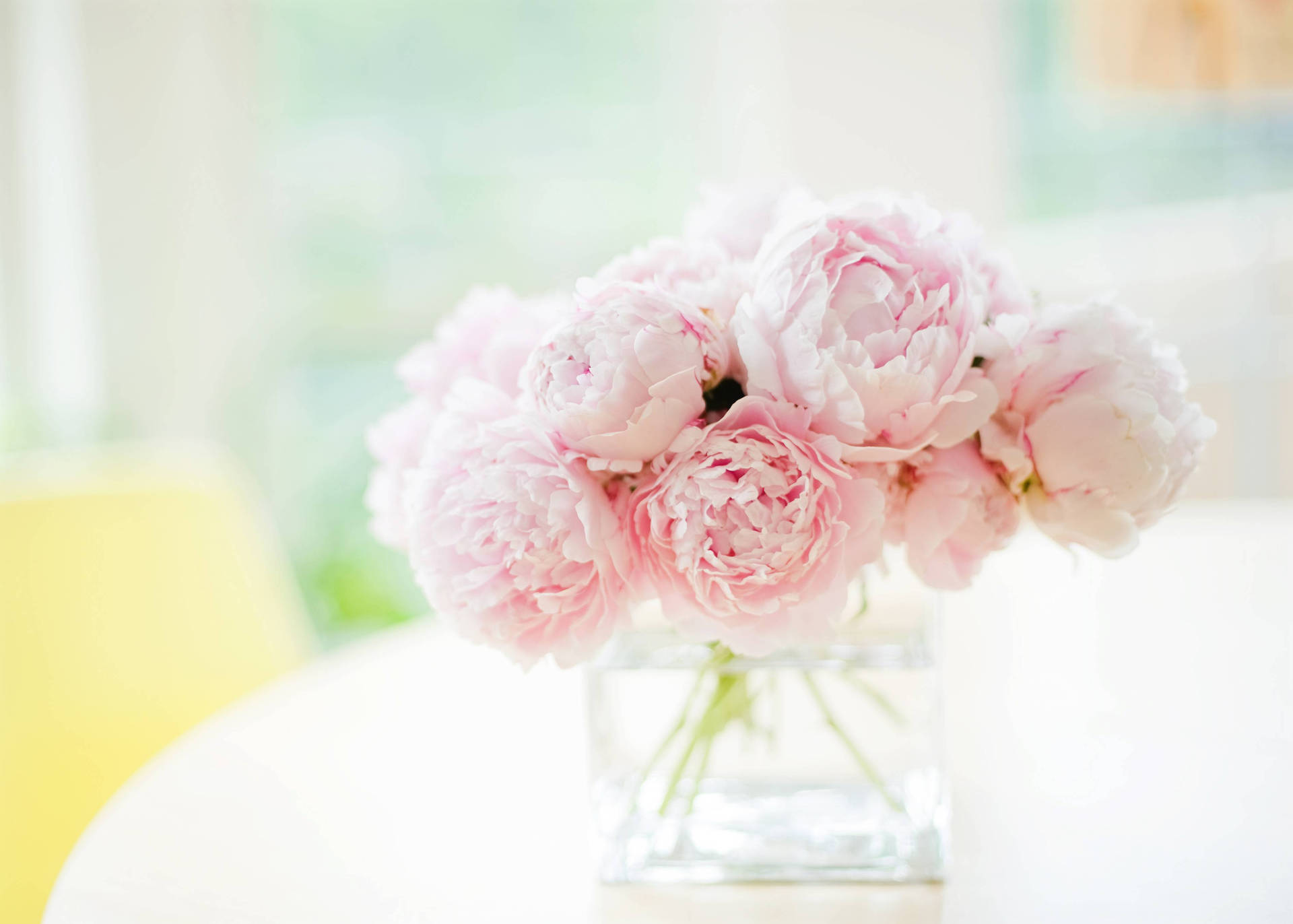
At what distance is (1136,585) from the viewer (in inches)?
41.4

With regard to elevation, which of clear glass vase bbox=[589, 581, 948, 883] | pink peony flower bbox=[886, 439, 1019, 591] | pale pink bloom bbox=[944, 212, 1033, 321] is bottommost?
clear glass vase bbox=[589, 581, 948, 883]

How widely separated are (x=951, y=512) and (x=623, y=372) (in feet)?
0.50


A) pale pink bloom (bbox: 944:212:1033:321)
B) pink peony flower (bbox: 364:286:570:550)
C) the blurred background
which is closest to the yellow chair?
pink peony flower (bbox: 364:286:570:550)

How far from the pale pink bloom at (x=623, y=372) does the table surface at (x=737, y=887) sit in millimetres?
158

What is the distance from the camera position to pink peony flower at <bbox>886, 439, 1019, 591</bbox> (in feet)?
1.64

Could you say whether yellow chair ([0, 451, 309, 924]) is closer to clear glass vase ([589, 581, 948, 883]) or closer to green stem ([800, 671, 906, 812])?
clear glass vase ([589, 581, 948, 883])

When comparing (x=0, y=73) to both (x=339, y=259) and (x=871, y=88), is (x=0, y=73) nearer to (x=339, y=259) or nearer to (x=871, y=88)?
(x=339, y=259)

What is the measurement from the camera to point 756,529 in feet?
1.52

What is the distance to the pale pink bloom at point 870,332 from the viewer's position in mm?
465

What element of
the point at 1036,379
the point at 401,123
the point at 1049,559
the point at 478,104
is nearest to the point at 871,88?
the point at 478,104

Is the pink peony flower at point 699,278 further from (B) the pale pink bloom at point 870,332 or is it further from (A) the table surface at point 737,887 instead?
(A) the table surface at point 737,887

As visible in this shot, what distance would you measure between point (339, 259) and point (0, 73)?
2.79 ft

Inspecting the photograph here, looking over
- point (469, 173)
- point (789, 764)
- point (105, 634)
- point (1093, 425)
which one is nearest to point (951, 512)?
point (1093, 425)

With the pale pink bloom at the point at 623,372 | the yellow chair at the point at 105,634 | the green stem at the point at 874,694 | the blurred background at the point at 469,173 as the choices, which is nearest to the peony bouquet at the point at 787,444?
the pale pink bloom at the point at 623,372
